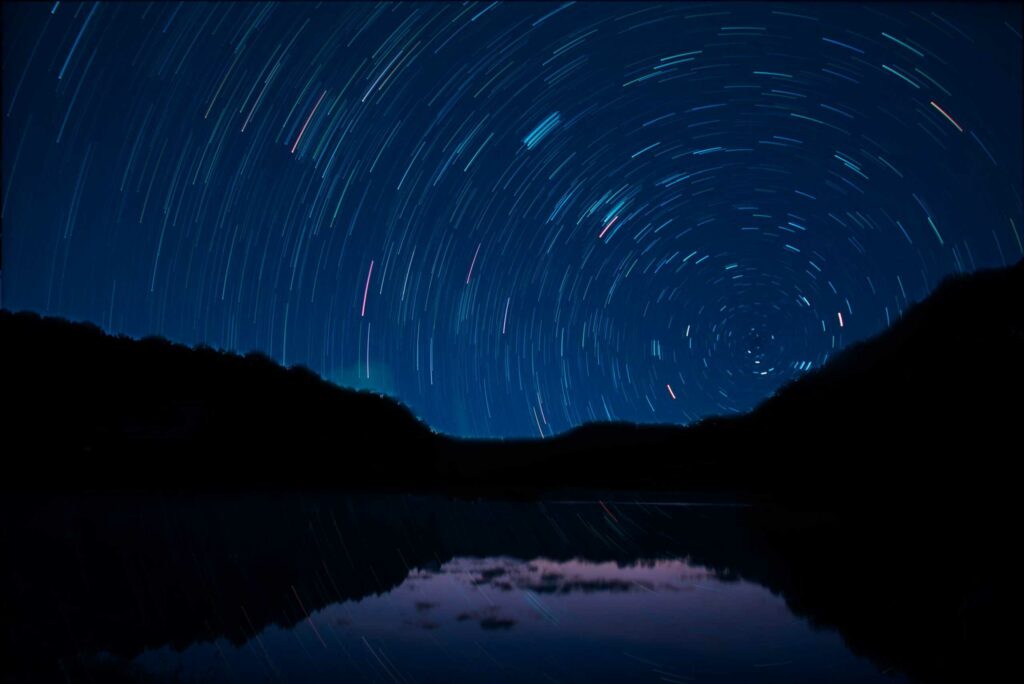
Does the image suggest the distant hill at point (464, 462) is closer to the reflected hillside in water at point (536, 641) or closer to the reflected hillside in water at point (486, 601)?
the reflected hillside in water at point (486, 601)

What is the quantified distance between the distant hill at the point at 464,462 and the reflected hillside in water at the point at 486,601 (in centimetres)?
536

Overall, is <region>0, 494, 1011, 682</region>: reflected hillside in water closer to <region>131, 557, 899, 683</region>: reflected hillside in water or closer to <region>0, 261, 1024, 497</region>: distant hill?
<region>131, 557, 899, 683</region>: reflected hillside in water

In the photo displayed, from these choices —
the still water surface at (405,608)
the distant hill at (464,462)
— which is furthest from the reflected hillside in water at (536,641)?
the distant hill at (464,462)

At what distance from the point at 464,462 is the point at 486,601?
87746 mm

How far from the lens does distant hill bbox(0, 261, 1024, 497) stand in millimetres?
26781

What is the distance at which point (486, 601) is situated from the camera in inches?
634

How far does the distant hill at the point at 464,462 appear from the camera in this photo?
87.9ft

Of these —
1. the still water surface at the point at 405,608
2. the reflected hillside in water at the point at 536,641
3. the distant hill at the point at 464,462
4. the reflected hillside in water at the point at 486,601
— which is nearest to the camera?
the reflected hillside in water at the point at 536,641

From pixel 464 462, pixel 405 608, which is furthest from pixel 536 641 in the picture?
pixel 464 462

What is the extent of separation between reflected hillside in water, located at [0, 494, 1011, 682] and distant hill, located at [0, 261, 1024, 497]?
5364 millimetres

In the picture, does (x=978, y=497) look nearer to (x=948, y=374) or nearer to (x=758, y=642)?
(x=758, y=642)

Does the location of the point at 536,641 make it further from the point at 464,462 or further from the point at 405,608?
the point at 464,462

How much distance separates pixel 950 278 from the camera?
58.7m

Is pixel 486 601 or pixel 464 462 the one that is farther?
pixel 464 462
